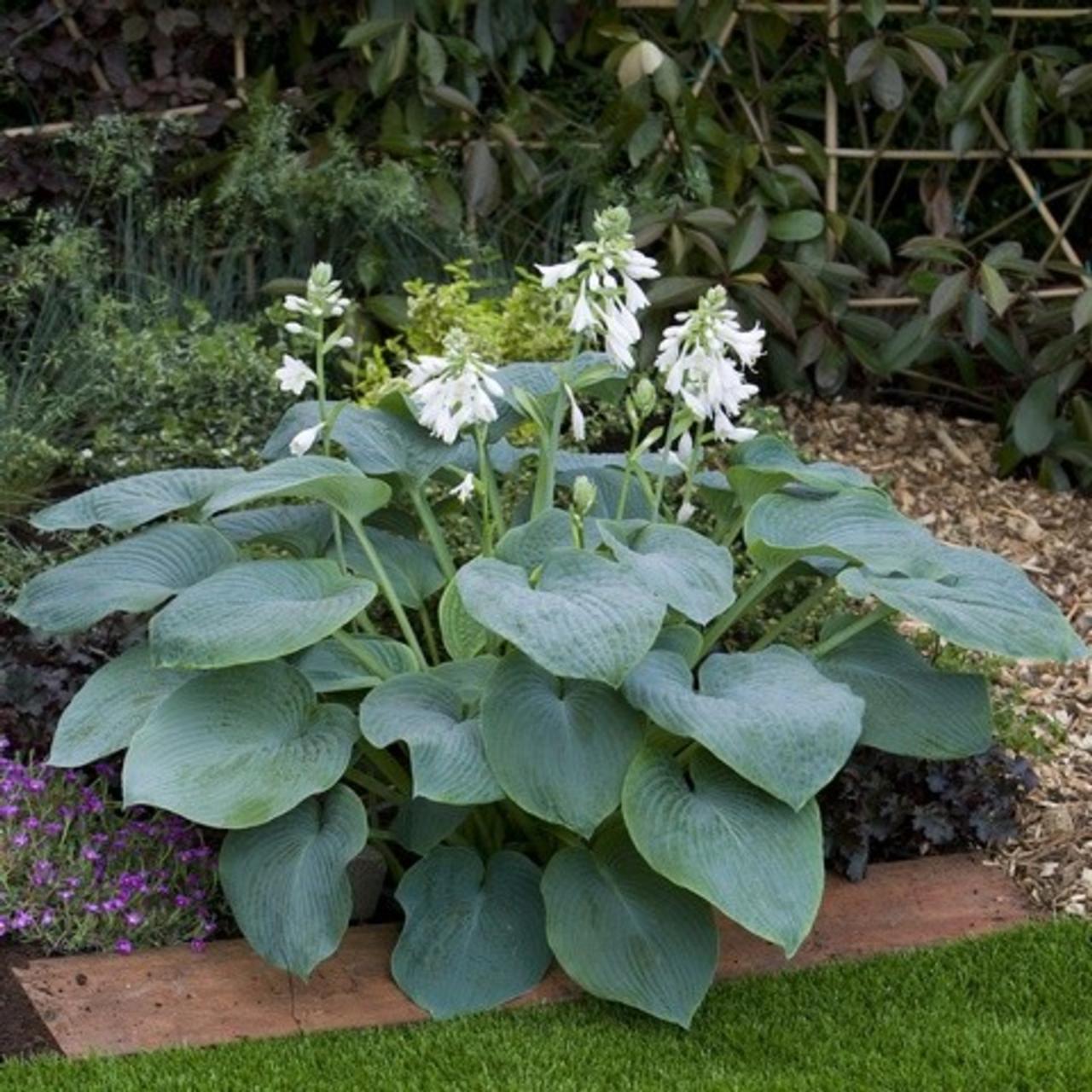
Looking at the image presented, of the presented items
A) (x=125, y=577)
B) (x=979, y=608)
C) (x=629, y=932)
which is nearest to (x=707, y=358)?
(x=979, y=608)

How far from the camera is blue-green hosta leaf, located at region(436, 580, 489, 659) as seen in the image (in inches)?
162

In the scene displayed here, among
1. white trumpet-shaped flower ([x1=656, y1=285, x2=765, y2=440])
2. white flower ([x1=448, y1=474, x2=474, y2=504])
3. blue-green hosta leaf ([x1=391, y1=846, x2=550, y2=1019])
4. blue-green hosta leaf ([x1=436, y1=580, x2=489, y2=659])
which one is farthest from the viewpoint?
white flower ([x1=448, y1=474, x2=474, y2=504])

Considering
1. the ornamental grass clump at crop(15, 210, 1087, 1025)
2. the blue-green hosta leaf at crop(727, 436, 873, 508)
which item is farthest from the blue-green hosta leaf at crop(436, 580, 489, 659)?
the blue-green hosta leaf at crop(727, 436, 873, 508)

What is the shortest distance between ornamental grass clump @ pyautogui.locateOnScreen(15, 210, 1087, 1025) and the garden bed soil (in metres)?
0.10

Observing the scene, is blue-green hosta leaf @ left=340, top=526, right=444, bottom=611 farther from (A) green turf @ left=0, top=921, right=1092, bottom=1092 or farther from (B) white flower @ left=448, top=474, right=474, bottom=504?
(A) green turf @ left=0, top=921, right=1092, bottom=1092

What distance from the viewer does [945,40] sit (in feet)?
20.9

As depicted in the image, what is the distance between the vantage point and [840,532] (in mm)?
4160

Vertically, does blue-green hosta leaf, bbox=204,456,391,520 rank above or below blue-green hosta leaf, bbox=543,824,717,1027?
above

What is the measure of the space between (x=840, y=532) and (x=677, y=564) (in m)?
0.36

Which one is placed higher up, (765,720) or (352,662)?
(765,720)

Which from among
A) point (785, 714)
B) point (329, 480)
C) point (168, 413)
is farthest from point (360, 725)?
point (168, 413)

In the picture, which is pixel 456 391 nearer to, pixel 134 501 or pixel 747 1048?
pixel 134 501

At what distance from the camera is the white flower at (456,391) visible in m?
3.94

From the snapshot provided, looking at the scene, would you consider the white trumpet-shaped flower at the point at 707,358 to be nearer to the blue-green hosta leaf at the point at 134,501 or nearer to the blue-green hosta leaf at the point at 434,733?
the blue-green hosta leaf at the point at 434,733
